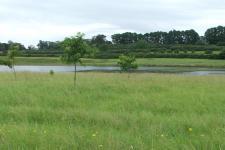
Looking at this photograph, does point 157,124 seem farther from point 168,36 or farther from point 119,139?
point 168,36

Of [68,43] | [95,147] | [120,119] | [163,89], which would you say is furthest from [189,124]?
[68,43]

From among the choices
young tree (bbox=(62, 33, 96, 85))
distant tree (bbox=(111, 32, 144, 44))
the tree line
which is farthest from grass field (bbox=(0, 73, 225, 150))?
distant tree (bbox=(111, 32, 144, 44))

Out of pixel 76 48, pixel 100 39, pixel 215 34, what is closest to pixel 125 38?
pixel 100 39

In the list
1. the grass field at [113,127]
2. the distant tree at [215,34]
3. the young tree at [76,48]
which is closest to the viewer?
the grass field at [113,127]

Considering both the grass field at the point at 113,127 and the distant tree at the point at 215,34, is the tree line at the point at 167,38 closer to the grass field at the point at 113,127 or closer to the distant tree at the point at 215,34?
the distant tree at the point at 215,34

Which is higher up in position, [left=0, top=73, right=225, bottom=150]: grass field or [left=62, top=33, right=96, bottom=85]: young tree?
[left=62, top=33, right=96, bottom=85]: young tree

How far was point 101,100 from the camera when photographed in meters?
14.0

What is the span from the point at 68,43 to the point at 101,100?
583 inches

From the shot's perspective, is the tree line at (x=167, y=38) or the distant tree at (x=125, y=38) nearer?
A: the tree line at (x=167, y=38)

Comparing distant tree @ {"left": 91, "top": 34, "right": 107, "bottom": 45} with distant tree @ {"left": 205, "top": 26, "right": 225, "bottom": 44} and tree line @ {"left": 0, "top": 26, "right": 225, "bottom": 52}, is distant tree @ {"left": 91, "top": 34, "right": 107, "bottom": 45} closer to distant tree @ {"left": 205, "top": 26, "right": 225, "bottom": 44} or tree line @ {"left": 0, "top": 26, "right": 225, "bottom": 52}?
tree line @ {"left": 0, "top": 26, "right": 225, "bottom": 52}

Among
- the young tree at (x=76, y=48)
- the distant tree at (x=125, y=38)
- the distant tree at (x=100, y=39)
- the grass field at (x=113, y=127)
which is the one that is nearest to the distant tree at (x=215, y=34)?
the distant tree at (x=125, y=38)

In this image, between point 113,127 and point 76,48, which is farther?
point 76,48

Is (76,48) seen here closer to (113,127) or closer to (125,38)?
(113,127)

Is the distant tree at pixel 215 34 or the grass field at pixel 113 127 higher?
the distant tree at pixel 215 34
